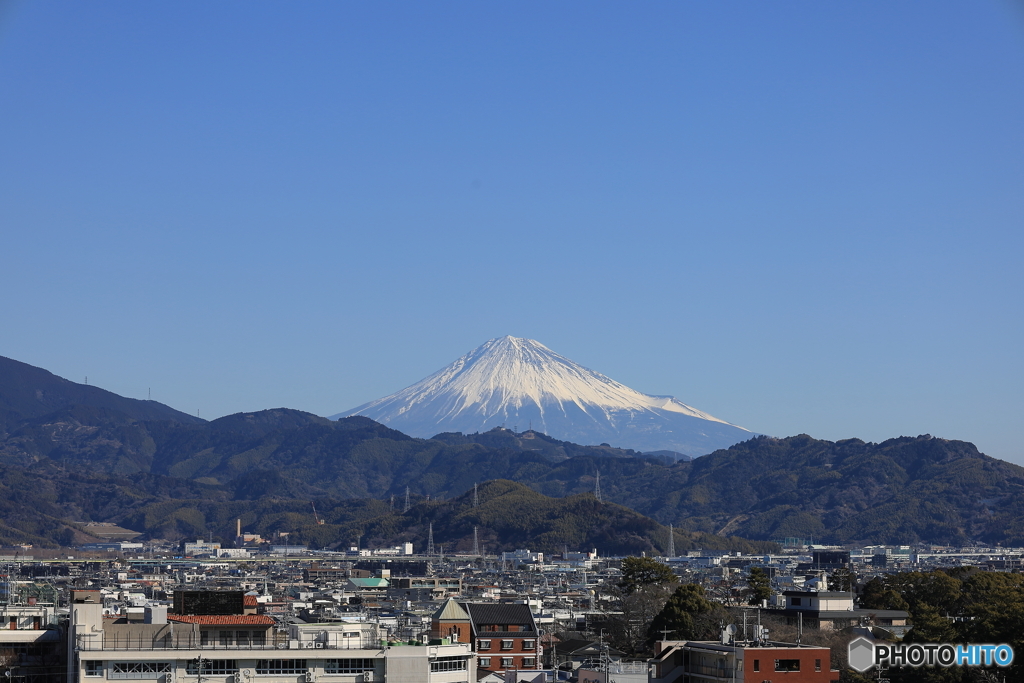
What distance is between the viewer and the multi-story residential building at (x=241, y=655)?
3719 cm

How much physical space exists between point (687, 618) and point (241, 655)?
34.4 meters

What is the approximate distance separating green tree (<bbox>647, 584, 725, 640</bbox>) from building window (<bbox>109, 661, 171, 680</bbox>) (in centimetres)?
3238

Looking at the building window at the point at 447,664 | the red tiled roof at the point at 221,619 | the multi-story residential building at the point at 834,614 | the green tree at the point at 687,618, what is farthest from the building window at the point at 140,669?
the multi-story residential building at the point at 834,614

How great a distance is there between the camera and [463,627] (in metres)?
61.0

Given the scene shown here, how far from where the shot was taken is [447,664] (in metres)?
39.0

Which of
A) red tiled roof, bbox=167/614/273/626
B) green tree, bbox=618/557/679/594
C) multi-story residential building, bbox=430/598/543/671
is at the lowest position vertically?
multi-story residential building, bbox=430/598/543/671

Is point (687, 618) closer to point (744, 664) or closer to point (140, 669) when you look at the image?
point (744, 664)

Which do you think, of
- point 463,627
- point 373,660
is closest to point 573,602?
point 463,627

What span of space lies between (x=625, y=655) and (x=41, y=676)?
31180mm

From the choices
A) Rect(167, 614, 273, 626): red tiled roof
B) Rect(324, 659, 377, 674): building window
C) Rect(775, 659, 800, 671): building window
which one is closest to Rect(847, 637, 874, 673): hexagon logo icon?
Rect(775, 659, 800, 671): building window

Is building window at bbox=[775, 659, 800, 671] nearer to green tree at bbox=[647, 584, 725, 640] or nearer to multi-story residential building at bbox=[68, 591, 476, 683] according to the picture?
multi-story residential building at bbox=[68, 591, 476, 683]

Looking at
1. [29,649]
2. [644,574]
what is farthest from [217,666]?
[644,574]

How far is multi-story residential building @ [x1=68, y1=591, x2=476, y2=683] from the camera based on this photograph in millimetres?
37188

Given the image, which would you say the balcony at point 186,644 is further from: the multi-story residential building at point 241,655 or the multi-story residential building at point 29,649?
the multi-story residential building at point 29,649
